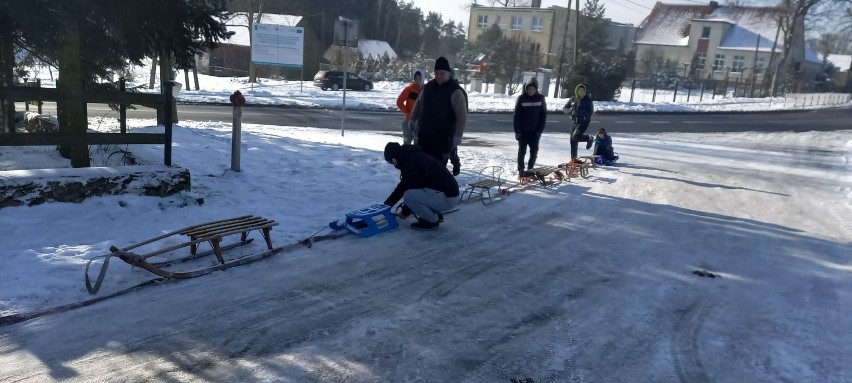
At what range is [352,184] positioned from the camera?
390 inches

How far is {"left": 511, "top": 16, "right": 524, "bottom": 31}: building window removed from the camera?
6644 cm

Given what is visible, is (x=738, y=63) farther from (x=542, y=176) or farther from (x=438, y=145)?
(x=438, y=145)

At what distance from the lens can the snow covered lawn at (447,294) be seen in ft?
13.7

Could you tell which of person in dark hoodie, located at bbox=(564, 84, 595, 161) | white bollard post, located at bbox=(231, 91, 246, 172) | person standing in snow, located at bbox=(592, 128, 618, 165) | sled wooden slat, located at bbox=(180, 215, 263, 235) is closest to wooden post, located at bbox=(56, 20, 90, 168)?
white bollard post, located at bbox=(231, 91, 246, 172)

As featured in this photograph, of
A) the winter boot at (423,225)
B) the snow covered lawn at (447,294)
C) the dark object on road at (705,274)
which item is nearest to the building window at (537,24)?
the snow covered lawn at (447,294)

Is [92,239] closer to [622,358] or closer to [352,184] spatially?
[352,184]

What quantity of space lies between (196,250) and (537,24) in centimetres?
6368

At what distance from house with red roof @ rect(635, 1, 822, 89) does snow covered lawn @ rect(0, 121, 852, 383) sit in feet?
187

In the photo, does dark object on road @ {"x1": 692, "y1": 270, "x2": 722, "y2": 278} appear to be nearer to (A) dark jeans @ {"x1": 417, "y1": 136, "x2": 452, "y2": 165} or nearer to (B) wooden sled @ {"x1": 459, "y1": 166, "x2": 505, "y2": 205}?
(B) wooden sled @ {"x1": 459, "y1": 166, "x2": 505, "y2": 205}

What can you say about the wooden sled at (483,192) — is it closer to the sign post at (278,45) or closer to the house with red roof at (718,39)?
the sign post at (278,45)

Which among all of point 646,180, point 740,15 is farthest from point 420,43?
point 646,180

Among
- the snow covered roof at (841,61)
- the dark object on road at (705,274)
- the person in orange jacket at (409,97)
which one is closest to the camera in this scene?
the dark object on road at (705,274)

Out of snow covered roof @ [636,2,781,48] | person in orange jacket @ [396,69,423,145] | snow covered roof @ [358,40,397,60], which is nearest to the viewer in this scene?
person in orange jacket @ [396,69,423,145]

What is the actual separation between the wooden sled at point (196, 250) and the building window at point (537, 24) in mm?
62732
